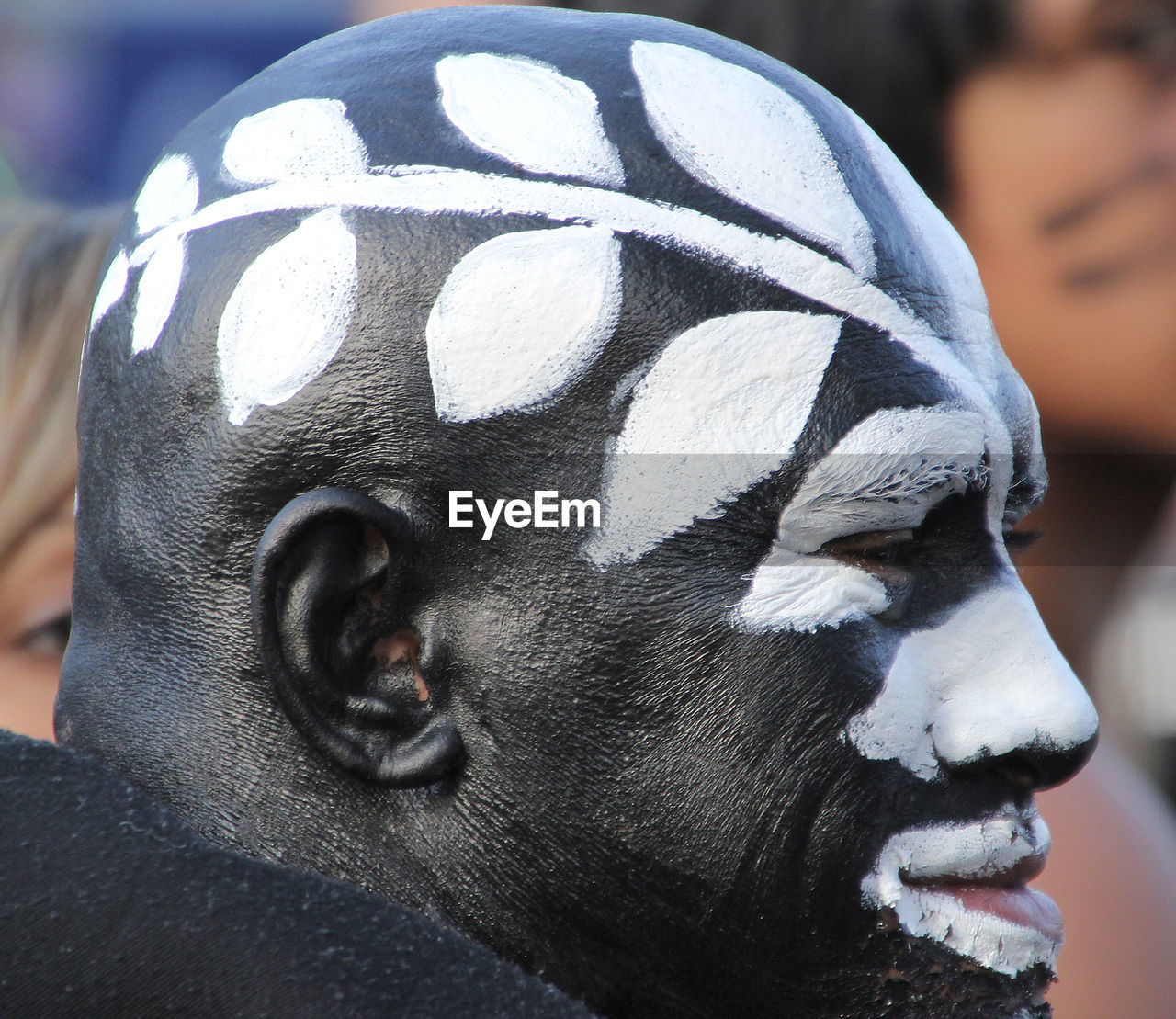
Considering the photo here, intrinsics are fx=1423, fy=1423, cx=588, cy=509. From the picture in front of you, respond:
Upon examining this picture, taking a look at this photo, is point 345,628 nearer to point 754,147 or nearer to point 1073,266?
point 754,147

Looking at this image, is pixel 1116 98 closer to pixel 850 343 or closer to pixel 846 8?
pixel 846 8

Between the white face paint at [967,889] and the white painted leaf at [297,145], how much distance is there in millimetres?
963

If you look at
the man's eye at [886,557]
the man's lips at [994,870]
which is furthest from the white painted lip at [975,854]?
the man's eye at [886,557]

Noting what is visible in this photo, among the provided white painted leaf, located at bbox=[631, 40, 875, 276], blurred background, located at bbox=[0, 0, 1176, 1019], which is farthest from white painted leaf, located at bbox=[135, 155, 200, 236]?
blurred background, located at bbox=[0, 0, 1176, 1019]

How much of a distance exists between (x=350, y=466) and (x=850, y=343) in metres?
0.57

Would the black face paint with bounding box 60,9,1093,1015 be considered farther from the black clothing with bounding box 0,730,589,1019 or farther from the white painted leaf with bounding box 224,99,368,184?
the black clothing with bounding box 0,730,589,1019

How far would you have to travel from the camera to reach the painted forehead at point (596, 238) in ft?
5.01

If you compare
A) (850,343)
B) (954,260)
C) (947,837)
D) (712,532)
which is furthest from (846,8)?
(947,837)

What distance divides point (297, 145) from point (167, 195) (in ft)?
0.73

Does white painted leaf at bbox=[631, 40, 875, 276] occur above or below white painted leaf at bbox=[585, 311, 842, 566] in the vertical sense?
above

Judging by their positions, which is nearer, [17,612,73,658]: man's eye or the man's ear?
the man's ear

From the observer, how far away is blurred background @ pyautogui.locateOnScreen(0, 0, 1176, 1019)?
265 cm

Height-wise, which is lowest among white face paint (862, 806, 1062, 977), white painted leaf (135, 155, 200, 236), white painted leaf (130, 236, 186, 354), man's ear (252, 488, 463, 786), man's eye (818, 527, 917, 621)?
white face paint (862, 806, 1062, 977)

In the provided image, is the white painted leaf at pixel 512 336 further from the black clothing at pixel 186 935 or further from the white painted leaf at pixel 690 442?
the black clothing at pixel 186 935
